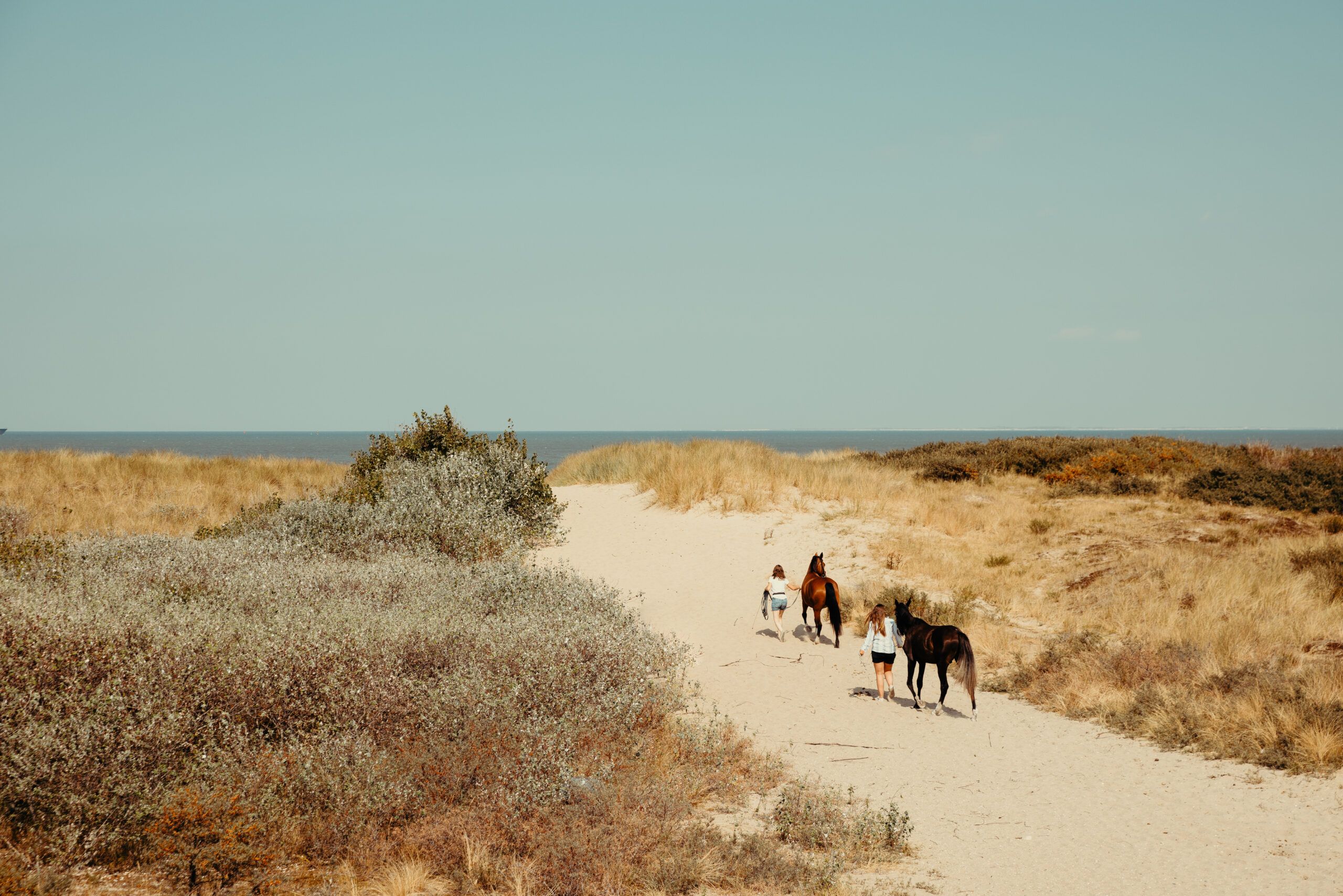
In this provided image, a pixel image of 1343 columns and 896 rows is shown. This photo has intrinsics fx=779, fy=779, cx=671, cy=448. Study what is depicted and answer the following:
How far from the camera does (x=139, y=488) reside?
22.9m

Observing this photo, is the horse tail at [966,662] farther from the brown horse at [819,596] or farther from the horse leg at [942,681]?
the brown horse at [819,596]

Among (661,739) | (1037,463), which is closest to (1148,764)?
(661,739)

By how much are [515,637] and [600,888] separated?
3241mm

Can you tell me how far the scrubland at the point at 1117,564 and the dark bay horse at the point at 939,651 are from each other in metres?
1.51

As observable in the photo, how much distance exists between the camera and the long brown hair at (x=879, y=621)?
9602mm

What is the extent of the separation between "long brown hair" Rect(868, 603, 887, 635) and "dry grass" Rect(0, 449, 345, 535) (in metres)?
14.5

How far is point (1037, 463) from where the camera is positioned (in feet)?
105

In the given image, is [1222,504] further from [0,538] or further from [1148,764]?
[0,538]

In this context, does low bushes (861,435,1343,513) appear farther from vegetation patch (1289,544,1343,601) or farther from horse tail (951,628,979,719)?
horse tail (951,628,979,719)

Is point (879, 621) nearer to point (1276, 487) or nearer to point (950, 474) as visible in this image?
point (1276, 487)

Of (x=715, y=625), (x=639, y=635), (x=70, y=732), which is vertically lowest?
(x=715, y=625)

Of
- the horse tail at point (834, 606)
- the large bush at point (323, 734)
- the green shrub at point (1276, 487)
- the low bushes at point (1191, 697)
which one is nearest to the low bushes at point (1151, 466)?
the green shrub at point (1276, 487)

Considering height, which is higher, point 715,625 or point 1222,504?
point 1222,504

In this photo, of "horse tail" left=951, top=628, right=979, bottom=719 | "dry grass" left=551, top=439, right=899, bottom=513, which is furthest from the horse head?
"dry grass" left=551, top=439, right=899, bottom=513
